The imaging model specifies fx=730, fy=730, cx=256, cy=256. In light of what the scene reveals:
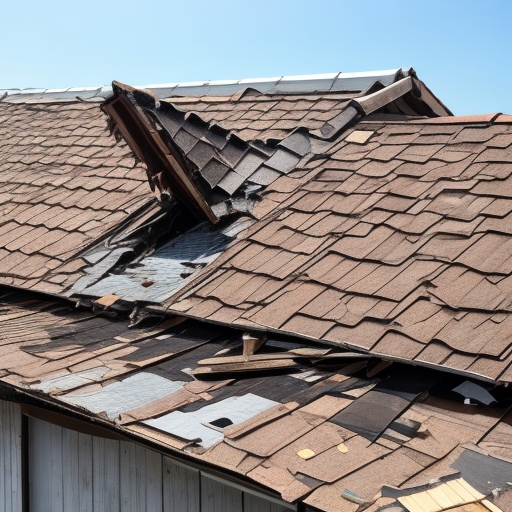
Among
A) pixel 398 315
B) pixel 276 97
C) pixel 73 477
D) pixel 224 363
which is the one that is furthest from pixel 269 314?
pixel 276 97

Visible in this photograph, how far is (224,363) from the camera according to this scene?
4688 mm

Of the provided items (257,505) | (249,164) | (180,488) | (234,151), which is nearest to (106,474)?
(180,488)

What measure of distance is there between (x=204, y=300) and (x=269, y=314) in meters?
0.71

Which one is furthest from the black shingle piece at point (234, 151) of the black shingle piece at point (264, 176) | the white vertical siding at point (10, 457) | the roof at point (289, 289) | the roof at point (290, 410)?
the white vertical siding at point (10, 457)

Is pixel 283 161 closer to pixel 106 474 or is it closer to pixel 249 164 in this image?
pixel 249 164

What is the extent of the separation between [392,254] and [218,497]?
2.14 m

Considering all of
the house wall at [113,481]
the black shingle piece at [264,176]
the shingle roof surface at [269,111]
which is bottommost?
the house wall at [113,481]

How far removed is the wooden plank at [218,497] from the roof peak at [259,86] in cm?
405

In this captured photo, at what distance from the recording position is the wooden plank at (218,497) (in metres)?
4.19

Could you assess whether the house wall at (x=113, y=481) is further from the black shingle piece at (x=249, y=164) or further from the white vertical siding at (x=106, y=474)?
the black shingle piece at (x=249, y=164)

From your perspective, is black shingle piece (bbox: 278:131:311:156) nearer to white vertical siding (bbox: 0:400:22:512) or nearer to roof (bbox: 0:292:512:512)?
roof (bbox: 0:292:512:512)

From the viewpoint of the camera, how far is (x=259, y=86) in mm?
9805

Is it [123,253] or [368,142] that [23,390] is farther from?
[368,142]

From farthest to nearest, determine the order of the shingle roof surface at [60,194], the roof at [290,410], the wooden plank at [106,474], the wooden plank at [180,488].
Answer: the shingle roof surface at [60,194], the wooden plank at [106,474], the wooden plank at [180,488], the roof at [290,410]
